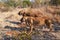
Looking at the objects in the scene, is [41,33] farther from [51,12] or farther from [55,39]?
[51,12]

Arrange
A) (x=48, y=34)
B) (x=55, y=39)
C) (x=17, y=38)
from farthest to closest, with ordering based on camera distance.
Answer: (x=48, y=34), (x=55, y=39), (x=17, y=38)

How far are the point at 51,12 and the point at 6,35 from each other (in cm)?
770

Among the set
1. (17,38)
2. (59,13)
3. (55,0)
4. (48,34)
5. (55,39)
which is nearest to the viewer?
(17,38)

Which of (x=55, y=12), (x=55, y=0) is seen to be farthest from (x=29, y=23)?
(x=55, y=0)

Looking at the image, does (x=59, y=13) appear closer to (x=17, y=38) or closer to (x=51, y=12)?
(x=51, y=12)

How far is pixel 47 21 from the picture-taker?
10180 millimetres

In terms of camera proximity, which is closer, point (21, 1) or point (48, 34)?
point (48, 34)

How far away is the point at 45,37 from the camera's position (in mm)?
8547

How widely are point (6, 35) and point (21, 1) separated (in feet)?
52.9

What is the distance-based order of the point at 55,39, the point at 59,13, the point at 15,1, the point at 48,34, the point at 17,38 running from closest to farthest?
the point at 17,38 < the point at 55,39 < the point at 48,34 < the point at 59,13 < the point at 15,1

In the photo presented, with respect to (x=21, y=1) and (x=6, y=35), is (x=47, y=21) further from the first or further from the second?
(x=21, y=1)

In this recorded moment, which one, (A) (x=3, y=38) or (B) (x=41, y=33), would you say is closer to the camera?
(A) (x=3, y=38)

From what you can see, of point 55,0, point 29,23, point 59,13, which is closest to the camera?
point 29,23

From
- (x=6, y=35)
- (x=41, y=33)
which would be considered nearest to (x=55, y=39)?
(x=41, y=33)
